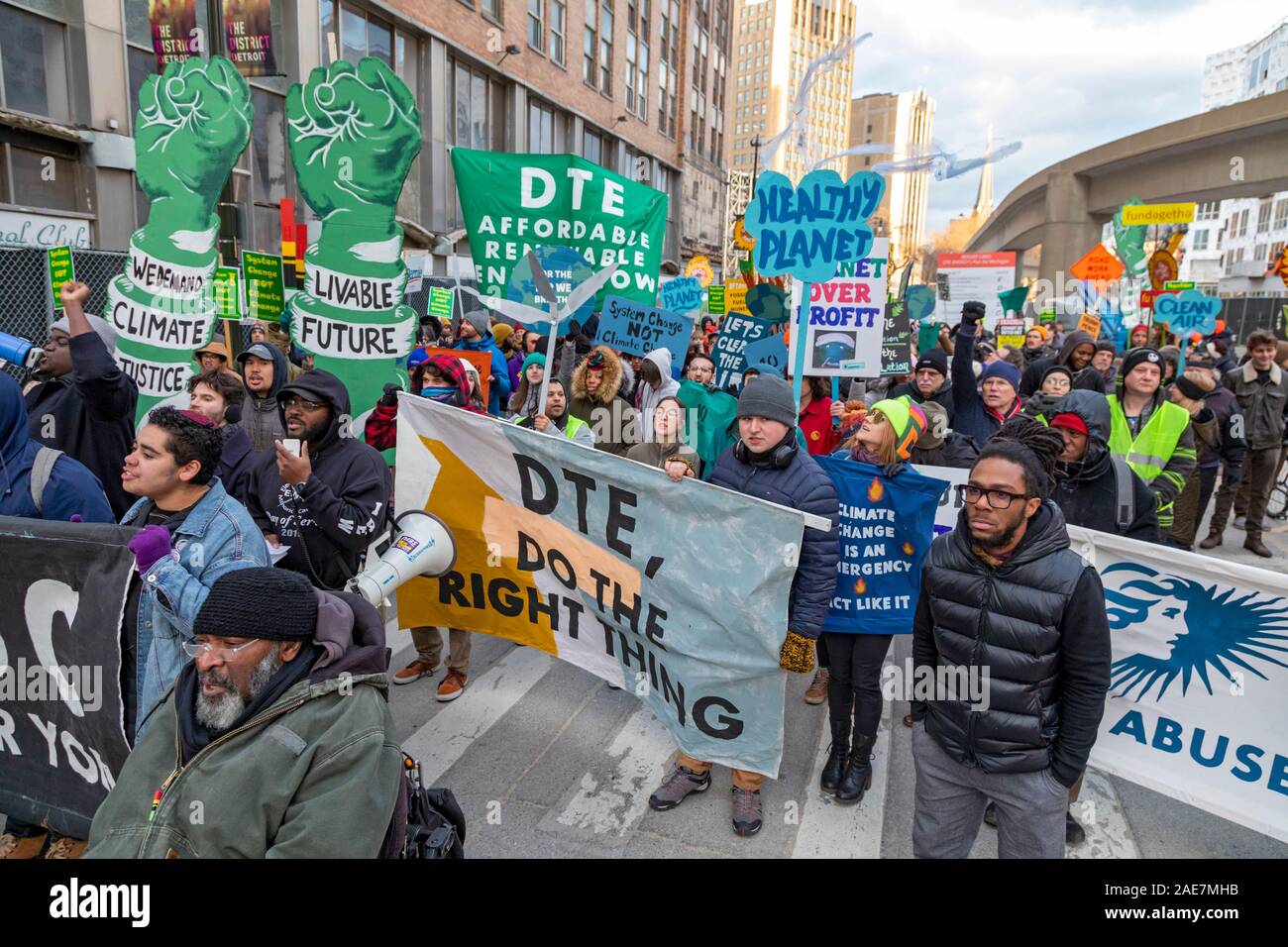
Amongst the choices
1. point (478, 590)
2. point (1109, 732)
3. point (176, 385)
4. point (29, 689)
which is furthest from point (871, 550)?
point (176, 385)

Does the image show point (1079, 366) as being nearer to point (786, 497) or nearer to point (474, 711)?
point (786, 497)

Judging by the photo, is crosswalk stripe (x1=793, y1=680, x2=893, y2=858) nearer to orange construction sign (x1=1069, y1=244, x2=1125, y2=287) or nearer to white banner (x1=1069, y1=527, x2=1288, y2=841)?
white banner (x1=1069, y1=527, x2=1288, y2=841)

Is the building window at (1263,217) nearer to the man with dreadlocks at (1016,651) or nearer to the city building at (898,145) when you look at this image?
the city building at (898,145)

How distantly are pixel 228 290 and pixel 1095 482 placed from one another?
669cm

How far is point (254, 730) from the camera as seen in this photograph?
1.97 meters

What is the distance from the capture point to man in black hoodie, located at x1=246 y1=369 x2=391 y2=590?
3670 mm

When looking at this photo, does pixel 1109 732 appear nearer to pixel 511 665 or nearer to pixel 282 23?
pixel 511 665

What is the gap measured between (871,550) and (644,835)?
5.68ft

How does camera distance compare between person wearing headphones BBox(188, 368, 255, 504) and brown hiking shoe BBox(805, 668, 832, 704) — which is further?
brown hiking shoe BBox(805, 668, 832, 704)

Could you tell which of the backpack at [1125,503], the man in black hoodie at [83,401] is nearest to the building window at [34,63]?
the man in black hoodie at [83,401]

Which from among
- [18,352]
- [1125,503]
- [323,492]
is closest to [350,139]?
[18,352]

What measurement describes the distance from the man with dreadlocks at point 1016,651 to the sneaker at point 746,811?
1111 mm

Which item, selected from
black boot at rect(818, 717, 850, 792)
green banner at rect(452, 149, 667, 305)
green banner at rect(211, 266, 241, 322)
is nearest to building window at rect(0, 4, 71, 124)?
green banner at rect(211, 266, 241, 322)

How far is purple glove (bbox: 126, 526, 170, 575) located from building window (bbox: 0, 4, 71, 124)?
46.8 ft
